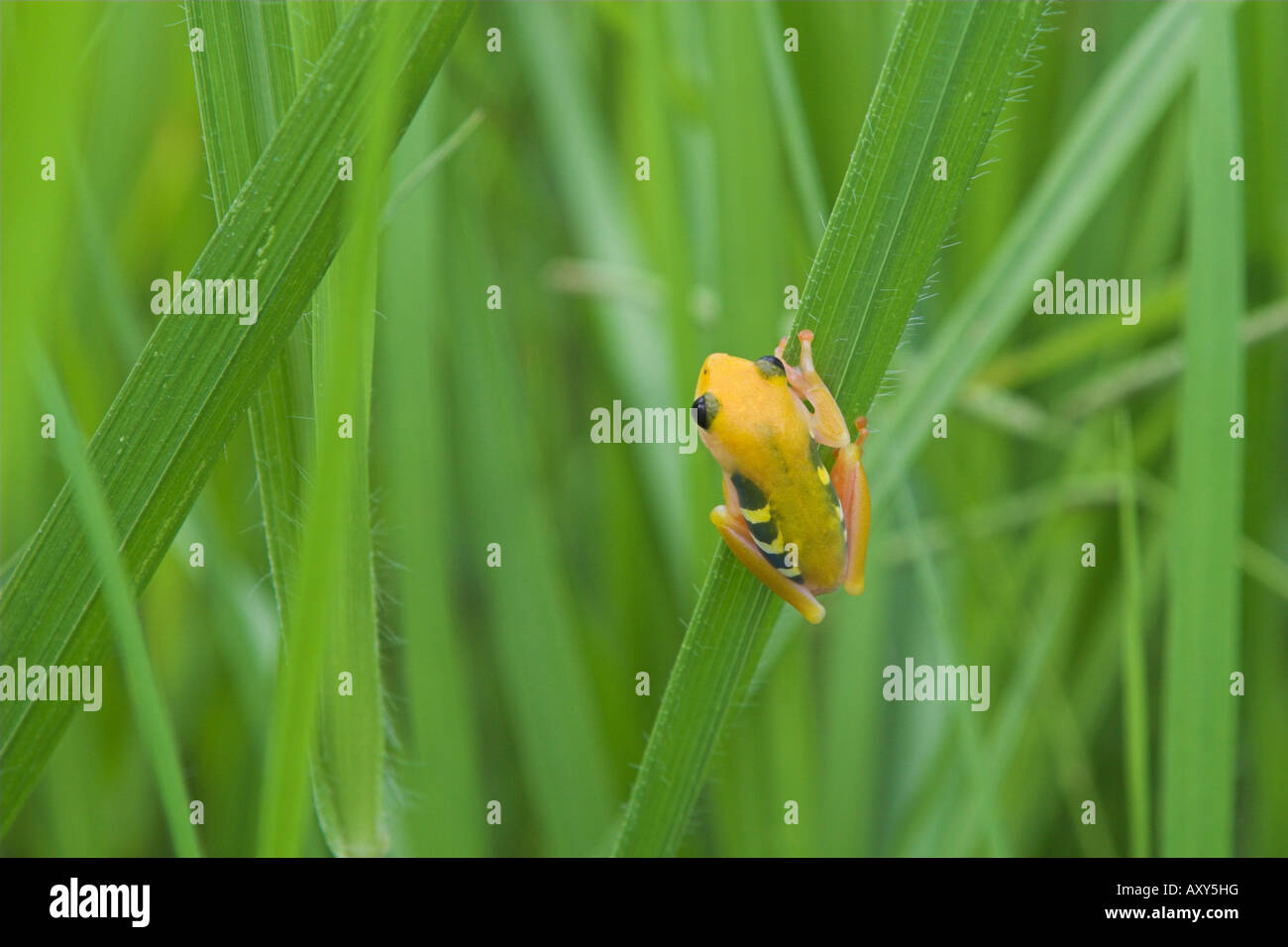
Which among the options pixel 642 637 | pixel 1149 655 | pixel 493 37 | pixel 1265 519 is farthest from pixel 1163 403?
pixel 493 37

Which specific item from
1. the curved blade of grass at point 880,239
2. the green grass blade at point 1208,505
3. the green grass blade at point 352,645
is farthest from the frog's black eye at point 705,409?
the green grass blade at point 1208,505

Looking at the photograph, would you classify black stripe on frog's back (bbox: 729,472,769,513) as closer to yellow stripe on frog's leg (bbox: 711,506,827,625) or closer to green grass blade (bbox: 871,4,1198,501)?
yellow stripe on frog's leg (bbox: 711,506,827,625)

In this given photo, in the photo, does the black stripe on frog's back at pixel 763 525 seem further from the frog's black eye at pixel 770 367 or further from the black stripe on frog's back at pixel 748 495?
Answer: the frog's black eye at pixel 770 367

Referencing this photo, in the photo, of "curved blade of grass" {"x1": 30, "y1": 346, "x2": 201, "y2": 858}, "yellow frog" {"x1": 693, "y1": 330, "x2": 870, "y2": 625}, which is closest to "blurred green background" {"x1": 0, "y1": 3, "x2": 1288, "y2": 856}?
"yellow frog" {"x1": 693, "y1": 330, "x2": 870, "y2": 625}

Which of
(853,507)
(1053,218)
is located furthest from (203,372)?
(1053,218)

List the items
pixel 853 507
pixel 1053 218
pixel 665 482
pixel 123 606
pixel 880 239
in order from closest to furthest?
pixel 123 606, pixel 880 239, pixel 853 507, pixel 1053 218, pixel 665 482

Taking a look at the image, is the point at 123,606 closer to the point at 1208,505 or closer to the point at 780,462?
the point at 780,462

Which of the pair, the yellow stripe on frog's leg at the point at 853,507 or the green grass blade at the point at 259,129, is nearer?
the green grass blade at the point at 259,129
